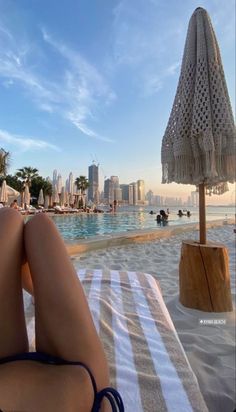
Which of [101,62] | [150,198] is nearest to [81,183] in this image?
[101,62]

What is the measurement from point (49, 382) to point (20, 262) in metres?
0.38

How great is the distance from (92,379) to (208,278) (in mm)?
1631

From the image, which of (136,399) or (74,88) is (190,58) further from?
(74,88)

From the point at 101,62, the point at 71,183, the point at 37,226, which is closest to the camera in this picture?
the point at 37,226

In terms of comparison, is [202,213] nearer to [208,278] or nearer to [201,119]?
[208,278]

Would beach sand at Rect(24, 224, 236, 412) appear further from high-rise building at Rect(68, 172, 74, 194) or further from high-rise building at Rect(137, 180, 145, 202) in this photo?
high-rise building at Rect(137, 180, 145, 202)

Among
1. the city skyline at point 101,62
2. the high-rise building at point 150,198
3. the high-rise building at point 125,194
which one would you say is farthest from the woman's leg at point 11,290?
the high-rise building at point 150,198

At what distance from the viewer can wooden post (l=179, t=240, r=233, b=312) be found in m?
2.02

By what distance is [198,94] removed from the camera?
2.05 meters

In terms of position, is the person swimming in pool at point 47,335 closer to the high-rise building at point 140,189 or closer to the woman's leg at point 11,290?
the woman's leg at point 11,290

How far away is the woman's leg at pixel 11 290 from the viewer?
2.55 feet

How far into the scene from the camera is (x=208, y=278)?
2031 millimetres

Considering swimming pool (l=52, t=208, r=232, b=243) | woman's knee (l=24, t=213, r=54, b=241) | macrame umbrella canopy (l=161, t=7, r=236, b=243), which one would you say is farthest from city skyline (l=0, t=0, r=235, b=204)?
swimming pool (l=52, t=208, r=232, b=243)

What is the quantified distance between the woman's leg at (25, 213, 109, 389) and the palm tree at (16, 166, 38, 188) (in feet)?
97.1
